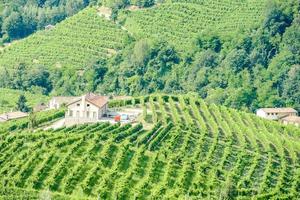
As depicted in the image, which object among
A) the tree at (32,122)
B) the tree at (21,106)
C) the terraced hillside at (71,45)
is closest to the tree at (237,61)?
the terraced hillside at (71,45)

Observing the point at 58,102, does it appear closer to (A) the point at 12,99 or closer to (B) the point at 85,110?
(B) the point at 85,110

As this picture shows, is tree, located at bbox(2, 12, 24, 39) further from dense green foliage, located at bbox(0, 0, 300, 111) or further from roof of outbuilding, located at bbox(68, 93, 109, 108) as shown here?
roof of outbuilding, located at bbox(68, 93, 109, 108)

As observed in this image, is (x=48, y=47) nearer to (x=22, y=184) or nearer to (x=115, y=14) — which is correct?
(x=115, y=14)

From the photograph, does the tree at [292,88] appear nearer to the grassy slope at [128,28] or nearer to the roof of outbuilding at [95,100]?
the grassy slope at [128,28]

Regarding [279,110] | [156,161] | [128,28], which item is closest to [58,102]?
[279,110]

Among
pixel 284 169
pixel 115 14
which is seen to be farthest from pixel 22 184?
pixel 115 14
